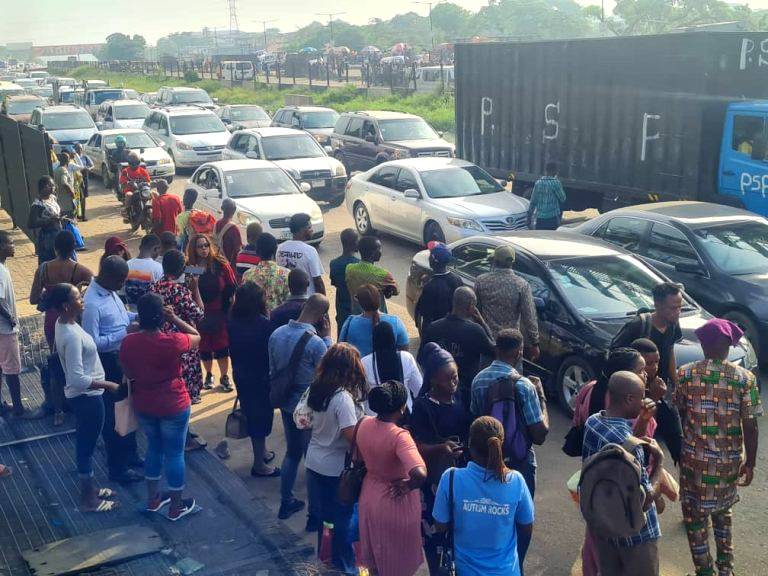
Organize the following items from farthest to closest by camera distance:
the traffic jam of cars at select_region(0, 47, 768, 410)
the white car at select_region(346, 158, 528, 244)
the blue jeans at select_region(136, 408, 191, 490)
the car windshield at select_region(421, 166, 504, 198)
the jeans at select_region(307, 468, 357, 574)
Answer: the car windshield at select_region(421, 166, 504, 198) → the white car at select_region(346, 158, 528, 244) → the traffic jam of cars at select_region(0, 47, 768, 410) → the blue jeans at select_region(136, 408, 191, 490) → the jeans at select_region(307, 468, 357, 574)

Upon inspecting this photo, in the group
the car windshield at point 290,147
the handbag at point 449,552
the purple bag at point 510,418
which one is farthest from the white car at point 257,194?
the handbag at point 449,552

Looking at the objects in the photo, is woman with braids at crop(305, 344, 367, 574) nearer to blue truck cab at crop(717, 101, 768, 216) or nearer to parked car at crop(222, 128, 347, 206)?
blue truck cab at crop(717, 101, 768, 216)

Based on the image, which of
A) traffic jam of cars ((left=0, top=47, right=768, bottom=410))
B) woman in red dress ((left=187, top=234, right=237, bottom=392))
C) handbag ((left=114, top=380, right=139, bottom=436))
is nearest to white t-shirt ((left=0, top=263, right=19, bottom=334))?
woman in red dress ((left=187, top=234, right=237, bottom=392))

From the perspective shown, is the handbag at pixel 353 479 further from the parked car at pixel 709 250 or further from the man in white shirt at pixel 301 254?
the parked car at pixel 709 250

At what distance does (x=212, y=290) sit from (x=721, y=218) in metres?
5.74

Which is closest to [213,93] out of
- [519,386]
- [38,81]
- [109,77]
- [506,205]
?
[38,81]

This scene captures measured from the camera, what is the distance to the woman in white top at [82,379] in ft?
20.2

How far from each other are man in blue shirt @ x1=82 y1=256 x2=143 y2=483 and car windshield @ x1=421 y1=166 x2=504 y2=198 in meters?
8.48

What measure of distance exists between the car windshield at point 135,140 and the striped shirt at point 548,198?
40.2 feet

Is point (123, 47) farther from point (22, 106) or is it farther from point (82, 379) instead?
point (82, 379)

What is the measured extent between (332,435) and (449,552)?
963 millimetres

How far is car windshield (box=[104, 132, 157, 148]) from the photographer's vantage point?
22.5 metres

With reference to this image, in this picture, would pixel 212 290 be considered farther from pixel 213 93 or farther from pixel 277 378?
pixel 213 93

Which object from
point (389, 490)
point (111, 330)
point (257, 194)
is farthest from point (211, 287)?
point (257, 194)
